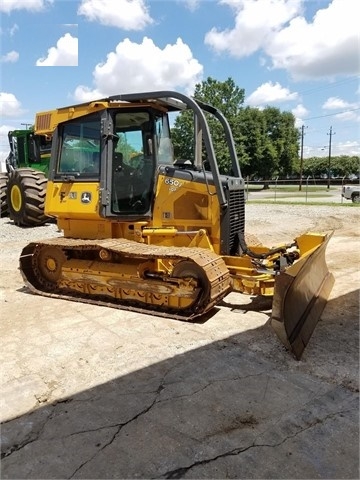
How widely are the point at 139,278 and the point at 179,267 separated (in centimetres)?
61

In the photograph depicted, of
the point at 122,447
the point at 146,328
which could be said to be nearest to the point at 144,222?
the point at 146,328

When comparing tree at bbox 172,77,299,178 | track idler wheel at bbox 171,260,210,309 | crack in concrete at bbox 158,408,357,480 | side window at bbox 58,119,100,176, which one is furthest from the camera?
tree at bbox 172,77,299,178

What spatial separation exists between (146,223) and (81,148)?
1457 mm

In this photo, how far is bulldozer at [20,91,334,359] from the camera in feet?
16.9

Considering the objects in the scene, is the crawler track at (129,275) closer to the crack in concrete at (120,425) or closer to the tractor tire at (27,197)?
the crack in concrete at (120,425)

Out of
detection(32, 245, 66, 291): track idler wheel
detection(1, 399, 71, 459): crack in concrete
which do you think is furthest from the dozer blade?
detection(32, 245, 66, 291): track idler wheel

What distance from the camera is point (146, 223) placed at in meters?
5.87

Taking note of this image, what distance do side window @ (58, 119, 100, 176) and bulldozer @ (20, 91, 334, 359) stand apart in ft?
0.05

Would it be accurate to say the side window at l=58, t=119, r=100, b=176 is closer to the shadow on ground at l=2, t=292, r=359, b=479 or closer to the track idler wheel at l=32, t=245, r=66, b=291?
the track idler wheel at l=32, t=245, r=66, b=291

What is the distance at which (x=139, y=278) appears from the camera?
5.39 m

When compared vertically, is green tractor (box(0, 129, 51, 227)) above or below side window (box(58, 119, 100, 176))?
below

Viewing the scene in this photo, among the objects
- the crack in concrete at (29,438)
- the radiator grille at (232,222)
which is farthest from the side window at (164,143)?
the crack in concrete at (29,438)

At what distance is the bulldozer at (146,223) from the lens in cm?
516

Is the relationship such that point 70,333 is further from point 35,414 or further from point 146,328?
point 35,414
